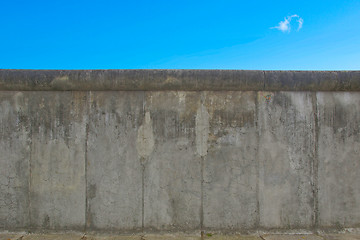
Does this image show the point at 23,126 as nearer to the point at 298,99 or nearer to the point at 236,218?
the point at 236,218

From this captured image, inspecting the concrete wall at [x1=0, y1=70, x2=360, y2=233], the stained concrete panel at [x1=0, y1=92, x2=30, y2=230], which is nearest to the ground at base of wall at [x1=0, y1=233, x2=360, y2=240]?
the concrete wall at [x1=0, y1=70, x2=360, y2=233]

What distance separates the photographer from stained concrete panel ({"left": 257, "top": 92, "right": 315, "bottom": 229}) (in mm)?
3334

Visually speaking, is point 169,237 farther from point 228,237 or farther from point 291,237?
point 291,237

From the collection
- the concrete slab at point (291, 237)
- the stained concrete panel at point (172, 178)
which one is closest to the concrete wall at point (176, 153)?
the stained concrete panel at point (172, 178)

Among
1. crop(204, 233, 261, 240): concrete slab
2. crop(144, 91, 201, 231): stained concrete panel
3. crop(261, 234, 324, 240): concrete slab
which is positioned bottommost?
crop(261, 234, 324, 240): concrete slab

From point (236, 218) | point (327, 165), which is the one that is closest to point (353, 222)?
point (327, 165)

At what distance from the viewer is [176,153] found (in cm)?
331

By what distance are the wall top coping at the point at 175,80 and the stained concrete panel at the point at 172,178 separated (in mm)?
483

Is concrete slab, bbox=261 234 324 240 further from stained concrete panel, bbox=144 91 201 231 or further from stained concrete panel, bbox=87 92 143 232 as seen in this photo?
stained concrete panel, bbox=87 92 143 232

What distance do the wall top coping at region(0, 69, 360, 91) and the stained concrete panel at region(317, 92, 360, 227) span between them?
0.30 meters

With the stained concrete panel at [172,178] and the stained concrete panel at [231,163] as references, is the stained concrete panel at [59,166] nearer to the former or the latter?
the stained concrete panel at [172,178]

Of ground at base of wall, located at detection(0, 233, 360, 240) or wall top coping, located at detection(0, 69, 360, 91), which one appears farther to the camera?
wall top coping, located at detection(0, 69, 360, 91)

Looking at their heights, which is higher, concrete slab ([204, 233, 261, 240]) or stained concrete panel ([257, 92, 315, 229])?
stained concrete panel ([257, 92, 315, 229])

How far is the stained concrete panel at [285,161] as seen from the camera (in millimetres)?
3334
